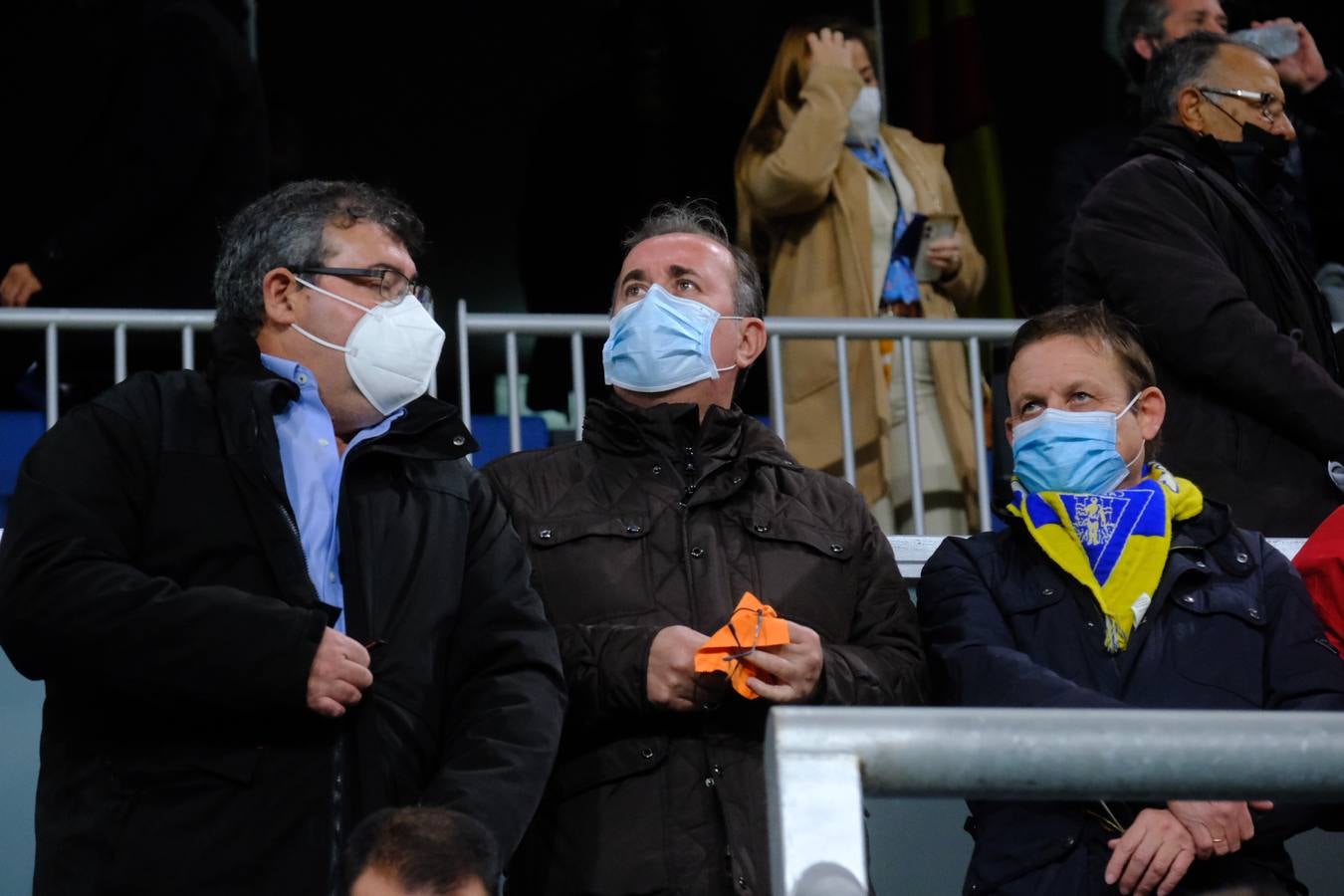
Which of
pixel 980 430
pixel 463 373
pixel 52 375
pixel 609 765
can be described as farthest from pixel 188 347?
pixel 609 765

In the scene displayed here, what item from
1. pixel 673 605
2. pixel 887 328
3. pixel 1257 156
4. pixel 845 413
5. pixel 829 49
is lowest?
→ pixel 845 413

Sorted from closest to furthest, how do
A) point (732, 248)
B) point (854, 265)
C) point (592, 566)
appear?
point (592, 566)
point (732, 248)
point (854, 265)

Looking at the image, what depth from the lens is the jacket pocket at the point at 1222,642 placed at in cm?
355

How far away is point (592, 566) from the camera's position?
12.3 ft

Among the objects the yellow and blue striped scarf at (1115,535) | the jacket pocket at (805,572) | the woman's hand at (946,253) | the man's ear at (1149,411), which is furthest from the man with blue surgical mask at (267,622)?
the woman's hand at (946,253)

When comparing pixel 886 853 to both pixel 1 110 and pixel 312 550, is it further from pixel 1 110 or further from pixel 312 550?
pixel 1 110

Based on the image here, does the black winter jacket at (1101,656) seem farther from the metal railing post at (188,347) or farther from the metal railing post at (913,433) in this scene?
the metal railing post at (188,347)

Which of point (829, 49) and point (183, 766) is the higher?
point (829, 49)

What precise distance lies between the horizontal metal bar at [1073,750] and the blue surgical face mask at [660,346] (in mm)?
2775

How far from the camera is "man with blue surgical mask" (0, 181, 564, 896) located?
9.97 feet

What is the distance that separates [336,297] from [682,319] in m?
0.80

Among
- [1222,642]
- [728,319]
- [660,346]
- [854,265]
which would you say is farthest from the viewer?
[854,265]

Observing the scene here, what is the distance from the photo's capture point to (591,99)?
22.3 ft

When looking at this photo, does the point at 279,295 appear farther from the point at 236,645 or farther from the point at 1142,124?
the point at 1142,124
